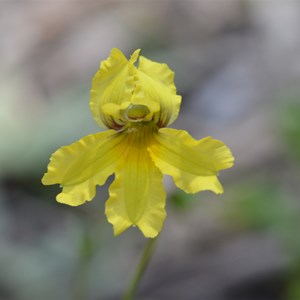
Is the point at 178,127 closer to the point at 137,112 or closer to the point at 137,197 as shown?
the point at 137,112

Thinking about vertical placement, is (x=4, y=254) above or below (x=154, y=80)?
above

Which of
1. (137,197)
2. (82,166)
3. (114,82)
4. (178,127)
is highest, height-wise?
(178,127)

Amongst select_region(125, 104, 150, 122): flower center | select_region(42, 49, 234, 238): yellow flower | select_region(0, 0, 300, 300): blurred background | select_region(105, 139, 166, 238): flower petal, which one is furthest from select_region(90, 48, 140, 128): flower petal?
select_region(0, 0, 300, 300): blurred background

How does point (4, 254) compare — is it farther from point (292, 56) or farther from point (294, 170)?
point (292, 56)

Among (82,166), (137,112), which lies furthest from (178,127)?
(82,166)

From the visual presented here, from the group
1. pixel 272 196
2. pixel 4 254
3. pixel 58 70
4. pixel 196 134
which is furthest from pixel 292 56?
pixel 4 254

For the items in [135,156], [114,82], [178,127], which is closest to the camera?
[114,82]

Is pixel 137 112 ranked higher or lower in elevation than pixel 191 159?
higher
